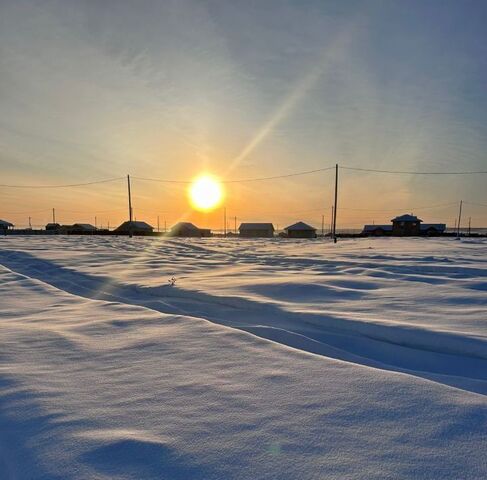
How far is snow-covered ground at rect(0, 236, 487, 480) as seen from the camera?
1.13 m

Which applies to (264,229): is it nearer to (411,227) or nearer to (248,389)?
(411,227)

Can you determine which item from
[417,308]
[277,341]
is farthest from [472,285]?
[277,341]

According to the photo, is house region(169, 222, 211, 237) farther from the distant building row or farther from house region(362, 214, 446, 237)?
house region(362, 214, 446, 237)

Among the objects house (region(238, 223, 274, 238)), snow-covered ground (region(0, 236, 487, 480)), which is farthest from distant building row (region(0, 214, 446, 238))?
snow-covered ground (region(0, 236, 487, 480))

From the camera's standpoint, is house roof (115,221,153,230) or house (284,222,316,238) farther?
house roof (115,221,153,230)

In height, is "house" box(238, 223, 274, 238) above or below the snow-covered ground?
below

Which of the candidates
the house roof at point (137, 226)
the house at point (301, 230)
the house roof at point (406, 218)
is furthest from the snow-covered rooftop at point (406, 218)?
the house roof at point (137, 226)

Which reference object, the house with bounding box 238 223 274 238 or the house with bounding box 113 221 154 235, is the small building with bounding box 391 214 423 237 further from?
the house with bounding box 113 221 154 235

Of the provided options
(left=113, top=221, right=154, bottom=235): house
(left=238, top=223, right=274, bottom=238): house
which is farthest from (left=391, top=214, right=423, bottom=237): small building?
(left=113, top=221, right=154, bottom=235): house

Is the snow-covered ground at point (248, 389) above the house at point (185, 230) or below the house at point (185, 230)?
above

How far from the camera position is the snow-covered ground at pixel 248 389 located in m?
1.13

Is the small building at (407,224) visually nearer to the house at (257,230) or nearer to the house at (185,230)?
the house at (257,230)

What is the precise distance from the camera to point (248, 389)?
5.40 ft

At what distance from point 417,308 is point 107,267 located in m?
5.76
